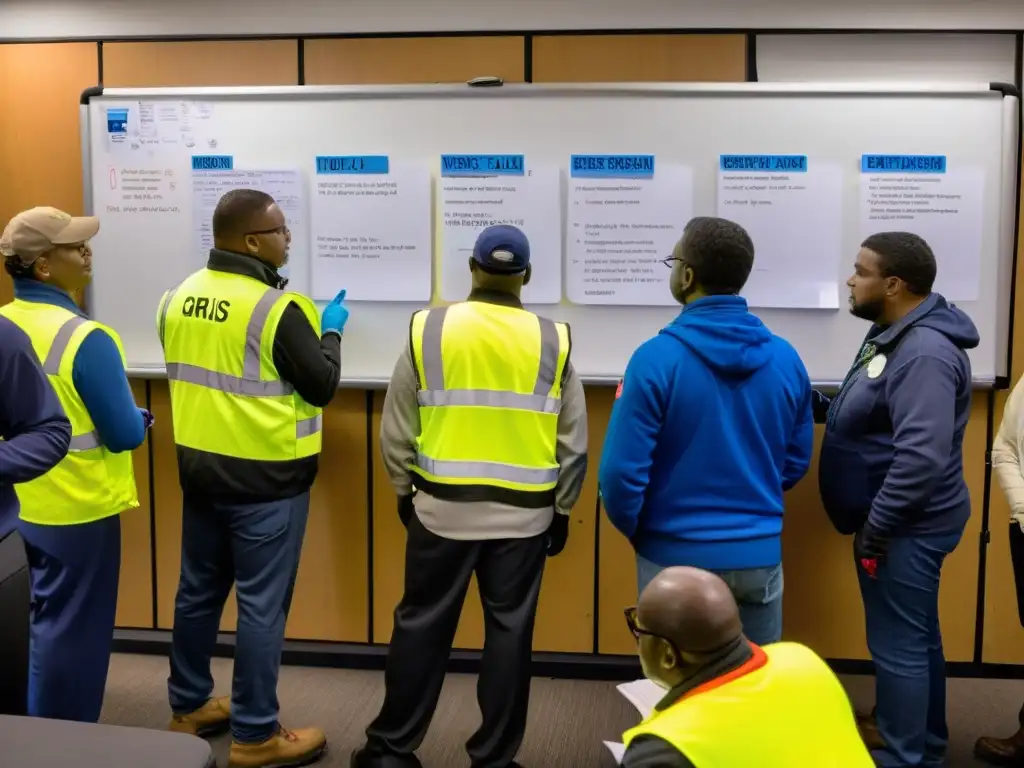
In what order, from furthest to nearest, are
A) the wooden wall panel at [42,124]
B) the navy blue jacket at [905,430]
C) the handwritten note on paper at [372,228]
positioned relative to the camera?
1. the wooden wall panel at [42,124]
2. the handwritten note on paper at [372,228]
3. the navy blue jacket at [905,430]

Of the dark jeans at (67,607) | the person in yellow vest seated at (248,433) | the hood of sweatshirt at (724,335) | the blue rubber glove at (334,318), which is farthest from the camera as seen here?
the blue rubber glove at (334,318)

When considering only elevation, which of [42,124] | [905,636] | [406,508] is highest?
[42,124]

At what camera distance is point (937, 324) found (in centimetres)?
210

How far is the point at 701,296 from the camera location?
1935mm

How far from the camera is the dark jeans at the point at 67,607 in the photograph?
2098 millimetres

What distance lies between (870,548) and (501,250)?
1161 mm

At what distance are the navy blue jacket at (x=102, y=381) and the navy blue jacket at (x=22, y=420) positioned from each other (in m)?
0.35

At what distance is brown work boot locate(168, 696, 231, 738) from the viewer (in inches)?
95.9

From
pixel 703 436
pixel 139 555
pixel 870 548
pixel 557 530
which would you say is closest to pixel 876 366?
pixel 870 548

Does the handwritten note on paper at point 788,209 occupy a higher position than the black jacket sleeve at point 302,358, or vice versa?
the handwritten note on paper at point 788,209

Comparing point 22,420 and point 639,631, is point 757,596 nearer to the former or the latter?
point 639,631

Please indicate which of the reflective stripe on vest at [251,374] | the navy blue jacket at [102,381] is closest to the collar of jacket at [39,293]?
the navy blue jacket at [102,381]

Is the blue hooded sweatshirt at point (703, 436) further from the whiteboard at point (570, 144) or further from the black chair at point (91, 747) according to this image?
the black chair at point (91, 747)

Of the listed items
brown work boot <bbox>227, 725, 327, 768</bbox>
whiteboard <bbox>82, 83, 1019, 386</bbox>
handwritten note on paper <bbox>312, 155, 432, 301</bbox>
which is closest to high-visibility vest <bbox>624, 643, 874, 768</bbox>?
brown work boot <bbox>227, 725, 327, 768</bbox>
